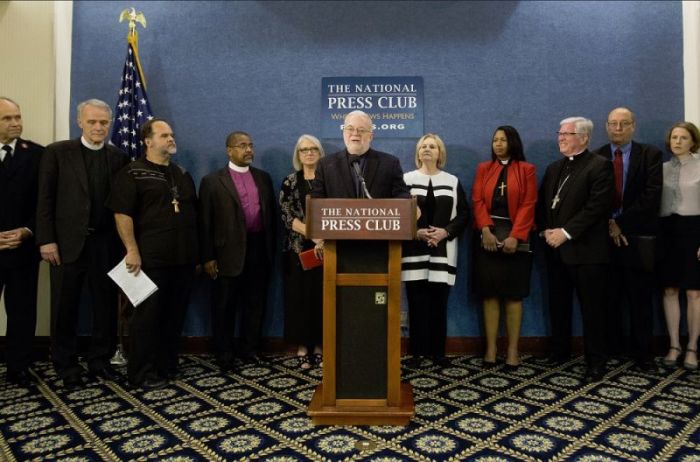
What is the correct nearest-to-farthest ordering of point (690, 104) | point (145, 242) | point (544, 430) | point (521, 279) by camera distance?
point (544, 430) → point (145, 242) → point (521, 279) → point (690, 104)

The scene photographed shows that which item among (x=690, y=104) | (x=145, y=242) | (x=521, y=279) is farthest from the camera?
(x=690, y=104)

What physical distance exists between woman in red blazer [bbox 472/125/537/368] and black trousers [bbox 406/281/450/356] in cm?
31

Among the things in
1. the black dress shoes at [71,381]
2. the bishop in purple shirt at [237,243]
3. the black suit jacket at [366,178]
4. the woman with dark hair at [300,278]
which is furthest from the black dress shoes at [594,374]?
the black dress shoes at [71,381]

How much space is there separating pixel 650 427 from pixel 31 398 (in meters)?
3.35

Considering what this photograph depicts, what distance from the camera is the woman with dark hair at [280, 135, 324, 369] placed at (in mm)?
3711

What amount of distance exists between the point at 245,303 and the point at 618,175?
2893mm

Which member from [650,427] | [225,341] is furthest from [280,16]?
[650,427]

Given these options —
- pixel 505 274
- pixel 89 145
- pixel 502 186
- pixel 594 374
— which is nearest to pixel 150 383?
pixel 89 145

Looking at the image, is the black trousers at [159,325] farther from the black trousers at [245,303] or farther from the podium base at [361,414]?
the podium base at [361,414]

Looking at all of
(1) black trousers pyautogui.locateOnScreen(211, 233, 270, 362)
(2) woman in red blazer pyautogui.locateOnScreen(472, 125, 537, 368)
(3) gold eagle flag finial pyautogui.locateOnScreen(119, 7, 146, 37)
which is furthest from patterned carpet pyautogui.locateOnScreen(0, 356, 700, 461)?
(3) gold eagle flag finial pyautogui.locateOnScreen(119, 7, 146, 37)

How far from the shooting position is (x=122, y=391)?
3.04 metres

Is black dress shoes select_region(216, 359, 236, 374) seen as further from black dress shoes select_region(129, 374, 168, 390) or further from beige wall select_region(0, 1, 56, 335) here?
beige wall select_region(0, 1, 56, 335)

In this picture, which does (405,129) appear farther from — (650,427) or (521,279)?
(650,427)

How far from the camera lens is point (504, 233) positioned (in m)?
3.58
